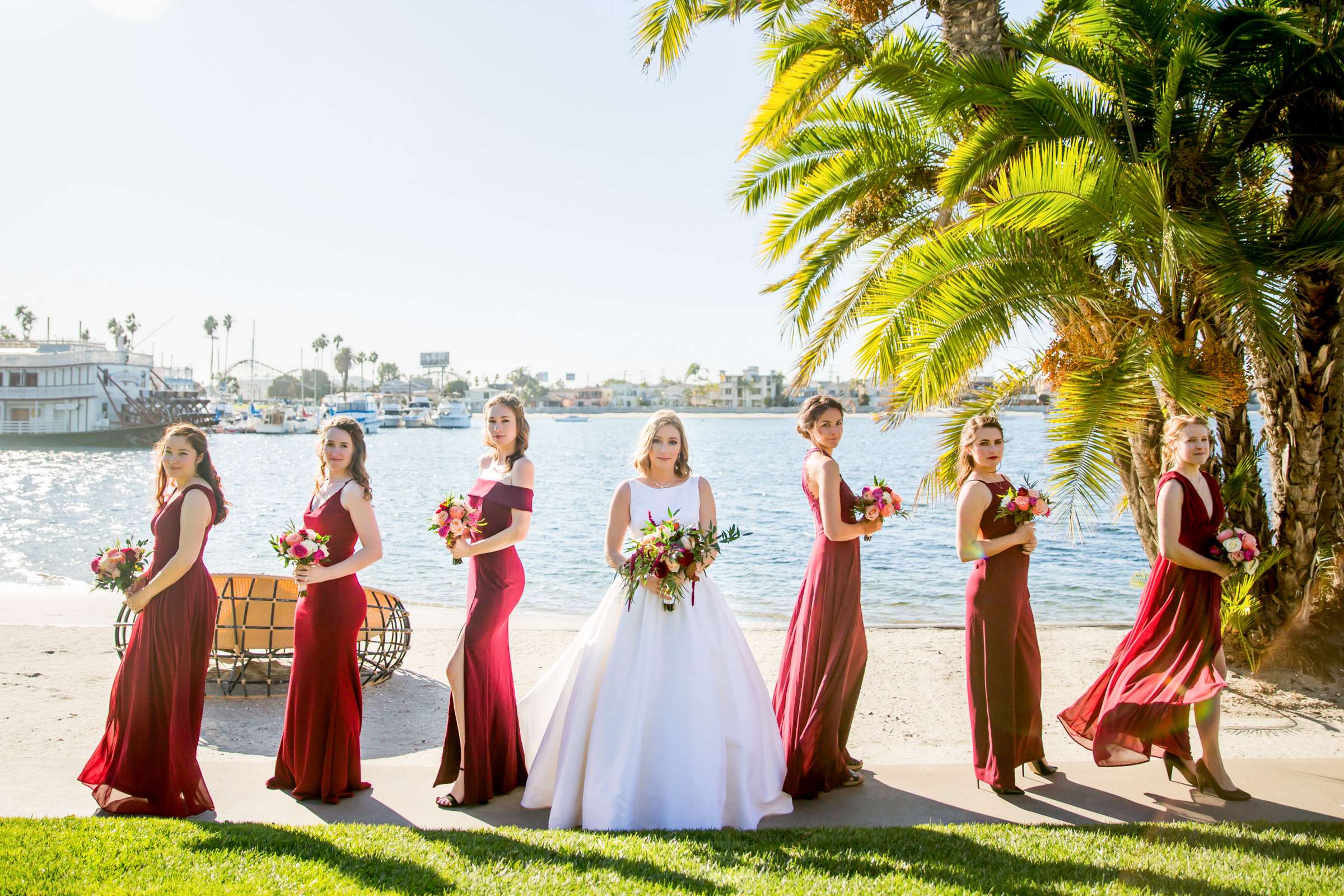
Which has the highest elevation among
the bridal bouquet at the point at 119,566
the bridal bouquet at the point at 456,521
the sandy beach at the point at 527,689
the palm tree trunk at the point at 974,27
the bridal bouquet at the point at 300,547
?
the palm tree trunk at the point at 974,27

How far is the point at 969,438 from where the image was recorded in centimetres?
630

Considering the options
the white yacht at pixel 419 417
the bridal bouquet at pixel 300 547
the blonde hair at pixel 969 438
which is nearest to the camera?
the bridal bouquet at pixel 300 547

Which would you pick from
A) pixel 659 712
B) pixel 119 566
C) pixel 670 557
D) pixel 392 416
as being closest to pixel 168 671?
pixel 119 566

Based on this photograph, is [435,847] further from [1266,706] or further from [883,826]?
[1266,706]

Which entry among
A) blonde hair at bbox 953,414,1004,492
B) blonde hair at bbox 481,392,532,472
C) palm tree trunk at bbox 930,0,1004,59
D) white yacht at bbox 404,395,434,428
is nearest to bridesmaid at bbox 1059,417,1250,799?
blonde hair at bbox 953,414,1004,492

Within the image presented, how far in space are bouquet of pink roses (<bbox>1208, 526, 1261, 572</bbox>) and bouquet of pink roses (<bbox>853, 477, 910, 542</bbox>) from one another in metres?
1.93

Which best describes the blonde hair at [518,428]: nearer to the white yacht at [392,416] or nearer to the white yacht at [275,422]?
the white yacht at [275,422]

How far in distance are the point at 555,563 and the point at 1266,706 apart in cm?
1893

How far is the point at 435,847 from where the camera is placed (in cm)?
482

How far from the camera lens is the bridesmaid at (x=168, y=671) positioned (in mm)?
5469

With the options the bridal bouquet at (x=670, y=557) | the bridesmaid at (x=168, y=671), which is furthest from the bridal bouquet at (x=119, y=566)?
the bridal bouquet at (x=670, y=557)

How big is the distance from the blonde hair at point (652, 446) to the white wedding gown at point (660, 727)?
23 centimetres

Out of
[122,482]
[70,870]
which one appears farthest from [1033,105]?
[122,482]

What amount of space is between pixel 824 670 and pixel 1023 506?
1.60 metres
